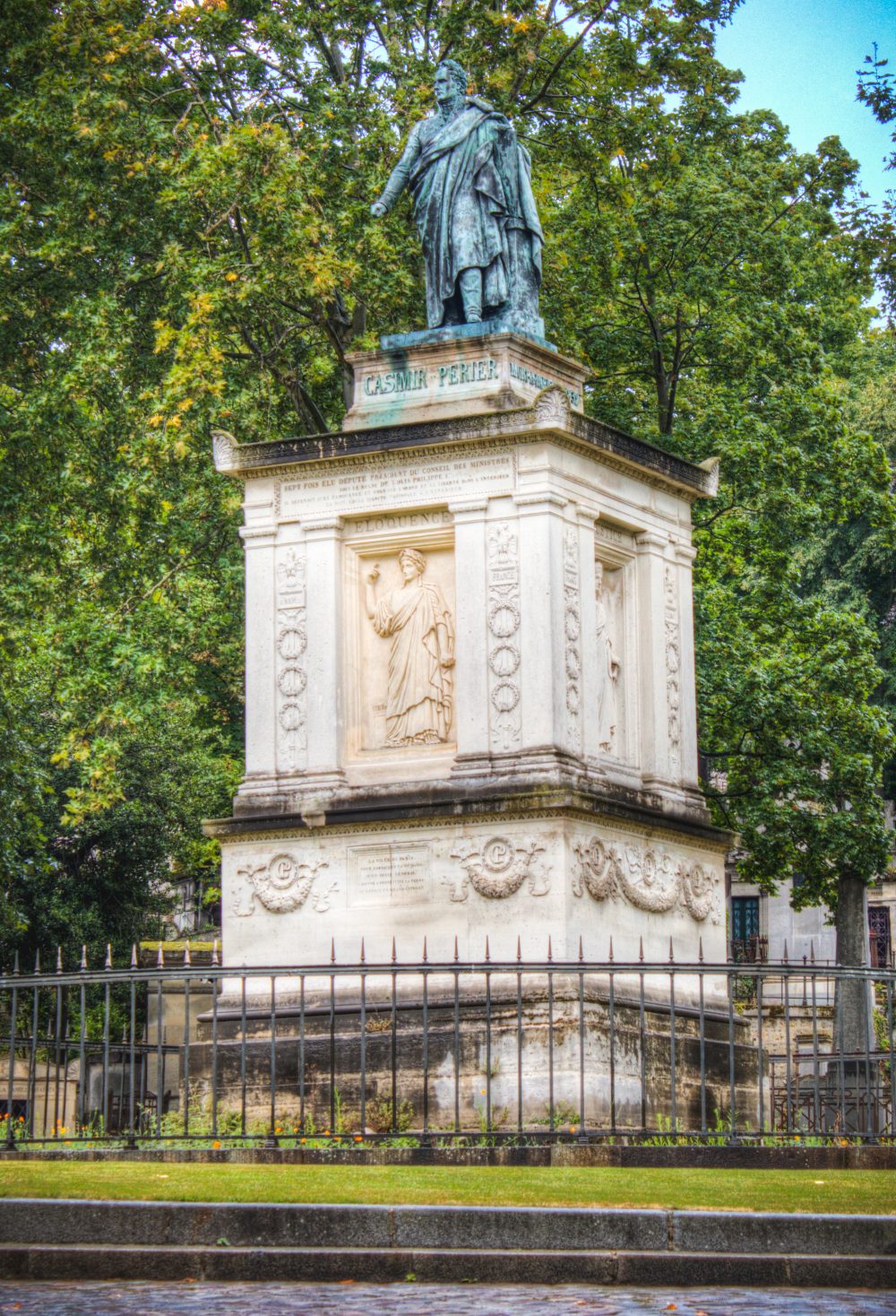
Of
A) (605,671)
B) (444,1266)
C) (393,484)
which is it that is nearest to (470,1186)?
(444,1266)

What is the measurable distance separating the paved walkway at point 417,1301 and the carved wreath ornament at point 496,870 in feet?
23.6

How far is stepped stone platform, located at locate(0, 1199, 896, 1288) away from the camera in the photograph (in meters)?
10.4

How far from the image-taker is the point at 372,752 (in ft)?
62.1

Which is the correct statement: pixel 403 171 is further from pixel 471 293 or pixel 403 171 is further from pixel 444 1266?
pixel 444 1266

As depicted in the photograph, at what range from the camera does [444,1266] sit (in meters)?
10.6

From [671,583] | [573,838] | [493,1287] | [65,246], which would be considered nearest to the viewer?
[493,1287]

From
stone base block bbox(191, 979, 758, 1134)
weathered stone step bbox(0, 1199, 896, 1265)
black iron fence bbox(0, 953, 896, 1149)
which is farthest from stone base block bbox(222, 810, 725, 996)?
weathered stone step bbox(0, 1199, 896, 1265)

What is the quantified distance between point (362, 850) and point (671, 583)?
3.94 m

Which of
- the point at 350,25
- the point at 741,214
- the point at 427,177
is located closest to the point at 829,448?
the point at 741,214

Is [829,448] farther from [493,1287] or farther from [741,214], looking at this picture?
[493,1287]

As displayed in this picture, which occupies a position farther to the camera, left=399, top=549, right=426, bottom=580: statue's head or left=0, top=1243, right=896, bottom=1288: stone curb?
left=399, top=549, right=426, bottom=580: statue's head

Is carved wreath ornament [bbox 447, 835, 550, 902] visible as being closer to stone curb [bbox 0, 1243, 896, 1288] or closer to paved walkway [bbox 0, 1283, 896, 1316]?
stone curb [bbox 0, 1243, 896, 1288]

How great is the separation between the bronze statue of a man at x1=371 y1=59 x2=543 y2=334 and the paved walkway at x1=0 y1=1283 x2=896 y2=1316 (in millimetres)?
11141

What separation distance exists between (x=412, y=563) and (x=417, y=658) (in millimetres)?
817
